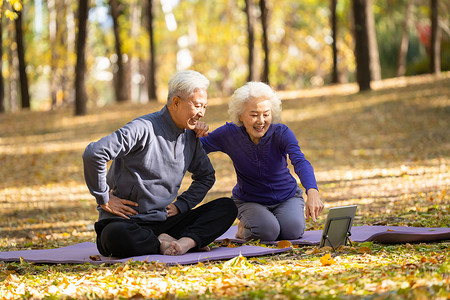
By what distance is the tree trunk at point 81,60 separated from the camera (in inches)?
748

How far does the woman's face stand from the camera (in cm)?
545

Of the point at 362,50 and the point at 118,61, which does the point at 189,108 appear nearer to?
the point at 362,50

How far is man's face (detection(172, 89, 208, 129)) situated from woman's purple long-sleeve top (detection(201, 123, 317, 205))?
622mm

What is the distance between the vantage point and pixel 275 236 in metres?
5.68

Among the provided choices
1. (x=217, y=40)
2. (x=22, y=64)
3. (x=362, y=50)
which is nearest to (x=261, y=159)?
(x=362, y=50)

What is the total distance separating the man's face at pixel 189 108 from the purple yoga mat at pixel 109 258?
1.02m

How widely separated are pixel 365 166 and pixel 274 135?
704 cm

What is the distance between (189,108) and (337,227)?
146 cm

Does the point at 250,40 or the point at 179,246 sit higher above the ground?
the point at 250,40

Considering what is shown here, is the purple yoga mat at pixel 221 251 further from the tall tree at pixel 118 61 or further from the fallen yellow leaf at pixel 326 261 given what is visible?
the tall tree at pixel 118 61

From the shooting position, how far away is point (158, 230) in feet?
17.2

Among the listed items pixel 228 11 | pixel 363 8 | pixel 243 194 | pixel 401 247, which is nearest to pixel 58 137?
pixel 363 8

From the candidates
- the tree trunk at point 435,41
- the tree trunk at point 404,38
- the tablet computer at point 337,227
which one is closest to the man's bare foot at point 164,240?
the tablet computer at point 337,227

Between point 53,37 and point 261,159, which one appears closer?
point 261,159
